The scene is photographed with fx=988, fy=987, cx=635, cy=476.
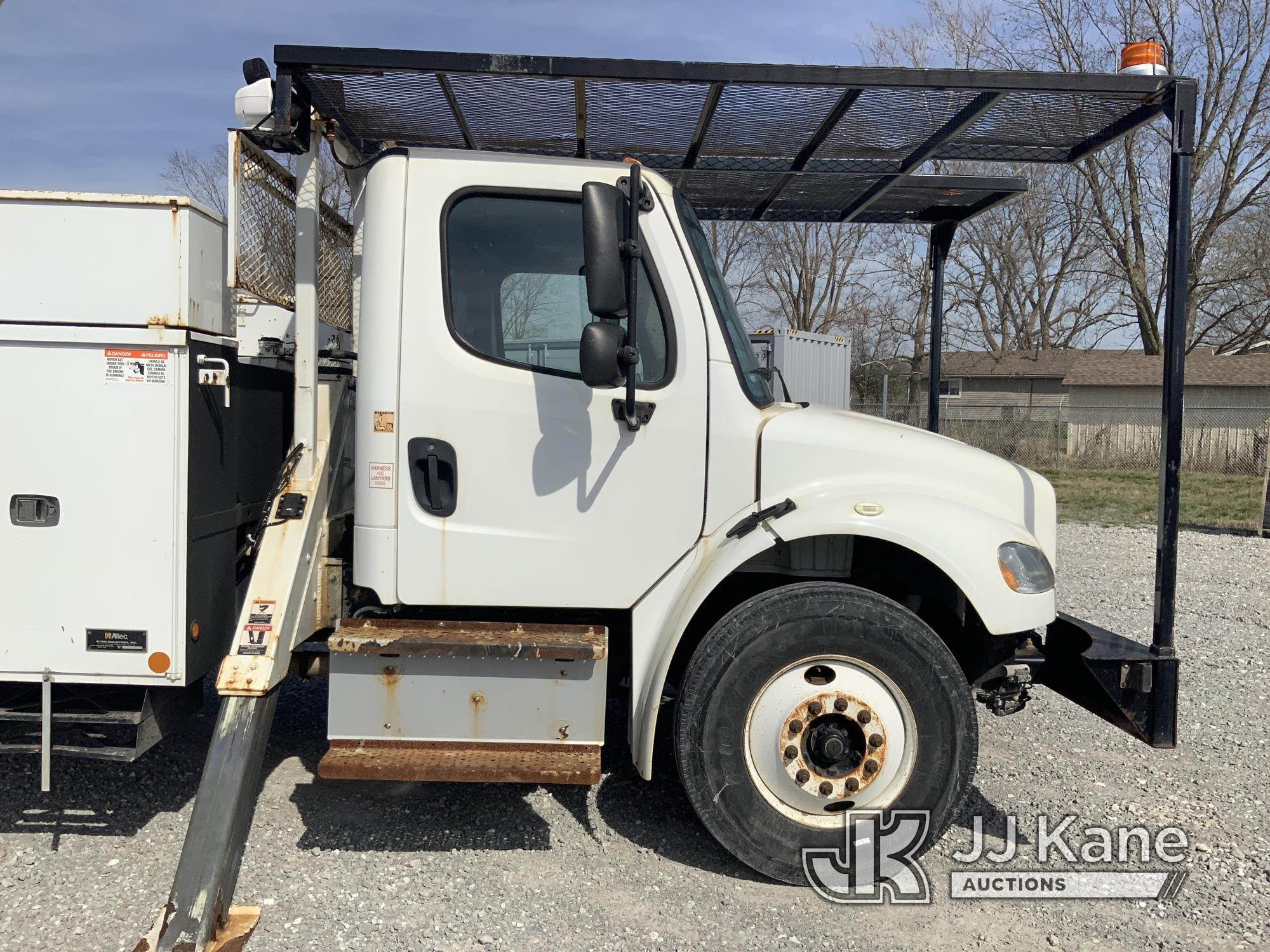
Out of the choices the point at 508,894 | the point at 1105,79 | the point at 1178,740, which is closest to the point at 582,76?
the point at 1105,79

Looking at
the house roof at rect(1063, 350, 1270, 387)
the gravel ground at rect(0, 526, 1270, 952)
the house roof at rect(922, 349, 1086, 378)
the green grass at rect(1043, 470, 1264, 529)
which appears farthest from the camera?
the house roof at rect(922, 349, 1086, 378)

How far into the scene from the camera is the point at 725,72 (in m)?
3.42

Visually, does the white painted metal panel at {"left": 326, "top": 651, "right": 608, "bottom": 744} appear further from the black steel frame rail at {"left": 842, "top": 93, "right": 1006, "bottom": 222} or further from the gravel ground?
the black steel frame rail at {"left": 842, "top": 93, "right": 1006, "bottom": 222}

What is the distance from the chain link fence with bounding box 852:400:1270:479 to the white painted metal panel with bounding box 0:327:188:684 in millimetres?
20169

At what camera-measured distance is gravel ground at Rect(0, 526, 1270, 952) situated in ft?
10.8

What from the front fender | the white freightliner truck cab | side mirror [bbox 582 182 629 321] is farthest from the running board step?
side mirror [bbox 582 182 629 321]

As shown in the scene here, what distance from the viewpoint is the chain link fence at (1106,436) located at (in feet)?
75.3

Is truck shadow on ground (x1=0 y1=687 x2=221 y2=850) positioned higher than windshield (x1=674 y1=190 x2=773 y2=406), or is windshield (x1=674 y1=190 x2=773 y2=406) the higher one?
windshield (x1=674 y1=190 x2=773 y2=406)

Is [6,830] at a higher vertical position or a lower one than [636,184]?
lower

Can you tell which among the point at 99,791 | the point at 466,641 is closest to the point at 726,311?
the point at 466,641

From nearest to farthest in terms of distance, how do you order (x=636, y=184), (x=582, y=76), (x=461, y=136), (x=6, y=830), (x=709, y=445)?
(x=636, y=184) → (x=582, y=76) → (x=709, y=445) → (x=6, y=830) → (x=461, y=136)

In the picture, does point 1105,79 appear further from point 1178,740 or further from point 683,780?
point 1178,740

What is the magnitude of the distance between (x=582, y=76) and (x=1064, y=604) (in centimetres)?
683

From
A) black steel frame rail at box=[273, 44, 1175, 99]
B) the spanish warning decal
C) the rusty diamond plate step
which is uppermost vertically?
black steel frame rail at box=[273, 44, 1175, 99]
